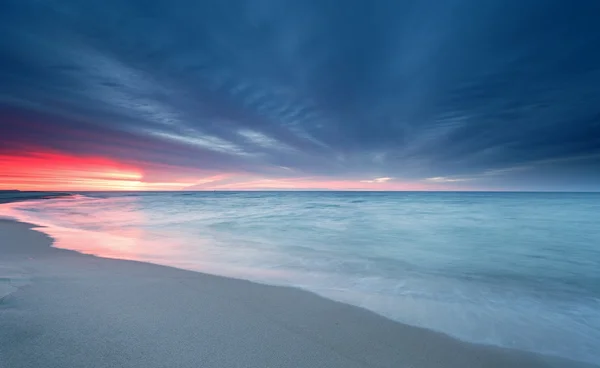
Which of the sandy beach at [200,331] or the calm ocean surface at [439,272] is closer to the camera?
the sandy beach at [200,331]

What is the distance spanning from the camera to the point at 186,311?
11.8ft

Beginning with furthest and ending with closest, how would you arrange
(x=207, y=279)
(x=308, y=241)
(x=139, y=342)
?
(x=308, y=241) → (x=207, y=279) → (x=139, y=342)

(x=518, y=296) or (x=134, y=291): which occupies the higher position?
(x=134, y=291)

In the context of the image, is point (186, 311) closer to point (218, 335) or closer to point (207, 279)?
point (218, 335)

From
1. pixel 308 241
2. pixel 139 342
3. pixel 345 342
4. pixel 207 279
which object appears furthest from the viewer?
pixel 308 241

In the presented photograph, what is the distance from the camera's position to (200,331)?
122 inches

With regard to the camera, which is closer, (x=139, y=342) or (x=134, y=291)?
(x=139, y=342)

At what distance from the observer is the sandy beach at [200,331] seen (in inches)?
104

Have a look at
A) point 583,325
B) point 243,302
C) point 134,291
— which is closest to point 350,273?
point 243,302

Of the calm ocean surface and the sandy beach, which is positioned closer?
the sandy beach

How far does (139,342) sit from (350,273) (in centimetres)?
462

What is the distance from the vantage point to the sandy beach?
2.64m

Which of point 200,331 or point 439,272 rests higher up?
point 200,331

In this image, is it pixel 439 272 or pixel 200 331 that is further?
pixel 439 272
